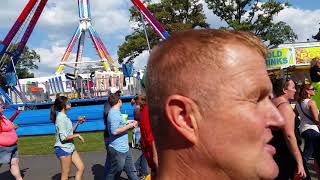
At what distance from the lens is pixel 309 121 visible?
681cm

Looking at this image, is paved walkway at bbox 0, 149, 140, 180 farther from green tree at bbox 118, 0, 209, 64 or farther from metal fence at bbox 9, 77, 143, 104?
green tree at bbox 118, 0, 209, 64

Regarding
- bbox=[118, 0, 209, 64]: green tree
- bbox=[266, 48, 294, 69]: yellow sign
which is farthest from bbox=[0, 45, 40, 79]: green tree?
bbox=[266, 48, 294, 69]: yellow sign

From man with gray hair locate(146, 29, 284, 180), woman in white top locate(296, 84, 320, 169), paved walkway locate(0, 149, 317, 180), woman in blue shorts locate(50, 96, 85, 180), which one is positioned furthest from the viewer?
paved walkway locate(0, 149, 317, 180)

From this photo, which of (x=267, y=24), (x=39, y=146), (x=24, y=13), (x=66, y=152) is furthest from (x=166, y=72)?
(x=267, y=24)

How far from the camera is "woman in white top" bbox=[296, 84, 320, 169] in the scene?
22.1 ft

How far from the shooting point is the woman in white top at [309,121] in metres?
6.74

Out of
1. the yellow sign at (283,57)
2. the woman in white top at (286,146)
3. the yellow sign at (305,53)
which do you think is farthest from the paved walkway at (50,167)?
the yellow sign at (305,53)

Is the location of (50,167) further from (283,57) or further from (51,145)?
(283,57)

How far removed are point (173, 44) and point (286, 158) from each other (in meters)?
4.27

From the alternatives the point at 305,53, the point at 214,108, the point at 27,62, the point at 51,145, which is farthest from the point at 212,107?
the point at 27,62

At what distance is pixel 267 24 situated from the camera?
41.8 metres

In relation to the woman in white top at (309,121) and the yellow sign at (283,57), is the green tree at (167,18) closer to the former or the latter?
the yellow sign at (283,57)

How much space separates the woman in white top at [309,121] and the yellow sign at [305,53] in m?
23.7

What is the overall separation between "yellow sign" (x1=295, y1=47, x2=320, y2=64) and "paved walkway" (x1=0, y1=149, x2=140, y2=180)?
20.3 m
